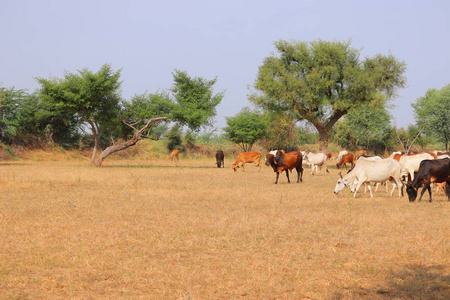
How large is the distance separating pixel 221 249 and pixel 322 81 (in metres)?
32.9

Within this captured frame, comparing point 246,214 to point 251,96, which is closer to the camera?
point 246,214

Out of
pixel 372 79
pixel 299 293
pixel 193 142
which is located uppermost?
pixel 372 79

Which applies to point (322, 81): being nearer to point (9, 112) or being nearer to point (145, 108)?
point (145, 108)

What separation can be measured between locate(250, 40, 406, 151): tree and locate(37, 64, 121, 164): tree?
43.0 feet

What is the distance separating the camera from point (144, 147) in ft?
189

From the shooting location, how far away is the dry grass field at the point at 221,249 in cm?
644

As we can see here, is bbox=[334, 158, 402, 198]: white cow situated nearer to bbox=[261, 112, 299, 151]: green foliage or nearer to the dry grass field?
the dry grass field

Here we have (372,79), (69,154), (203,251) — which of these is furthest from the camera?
(69,154)

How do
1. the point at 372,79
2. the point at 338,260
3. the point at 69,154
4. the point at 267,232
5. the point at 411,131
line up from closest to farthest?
the point at 338,260
the point at 267,232
the point at 372,79
the point at 69,154
the point at 411,131

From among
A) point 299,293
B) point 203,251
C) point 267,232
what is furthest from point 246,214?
point 299,293

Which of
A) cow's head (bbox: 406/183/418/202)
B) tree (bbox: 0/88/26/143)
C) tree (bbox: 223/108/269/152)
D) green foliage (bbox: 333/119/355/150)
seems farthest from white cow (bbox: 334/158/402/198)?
green foliage (bbox: 333/119/355/150)

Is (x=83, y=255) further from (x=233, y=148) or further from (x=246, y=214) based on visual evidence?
(x=233, y=148)

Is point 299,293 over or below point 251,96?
below

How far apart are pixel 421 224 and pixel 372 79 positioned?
31.2m
